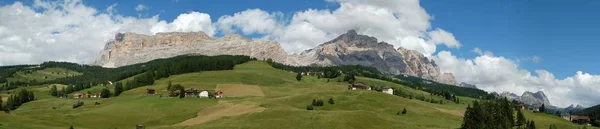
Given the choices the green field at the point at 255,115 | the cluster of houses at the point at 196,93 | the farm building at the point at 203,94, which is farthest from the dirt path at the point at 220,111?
the farm building at the point at 203,94

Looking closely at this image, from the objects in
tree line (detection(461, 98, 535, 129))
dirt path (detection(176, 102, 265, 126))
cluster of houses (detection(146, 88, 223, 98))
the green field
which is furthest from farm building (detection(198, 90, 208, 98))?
tree line (detection(461, 98, 535, 129))

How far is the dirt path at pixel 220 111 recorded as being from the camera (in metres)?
120

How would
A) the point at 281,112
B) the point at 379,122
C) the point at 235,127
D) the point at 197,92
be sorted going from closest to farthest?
1. the point at 235,127
2. the point at 379,122
3. the point at 281,112
4. the point at 197,92

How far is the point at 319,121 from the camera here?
106 meters

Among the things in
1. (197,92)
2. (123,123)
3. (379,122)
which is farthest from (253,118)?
(197,92)

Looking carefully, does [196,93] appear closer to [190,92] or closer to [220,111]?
[190,92]

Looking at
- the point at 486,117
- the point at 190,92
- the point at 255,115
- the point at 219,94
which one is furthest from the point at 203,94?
the point at 486,117

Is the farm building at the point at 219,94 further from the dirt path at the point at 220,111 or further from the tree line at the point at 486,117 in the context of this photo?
the tree line at the point at 486,117

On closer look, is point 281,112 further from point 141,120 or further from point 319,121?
point 141,120

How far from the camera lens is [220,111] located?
445ft

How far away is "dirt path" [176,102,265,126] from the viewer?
119575 millimetres

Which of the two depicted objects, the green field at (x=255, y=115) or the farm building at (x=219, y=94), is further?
the farm building at (x=219, y=94)

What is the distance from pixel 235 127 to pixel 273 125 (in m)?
7.33

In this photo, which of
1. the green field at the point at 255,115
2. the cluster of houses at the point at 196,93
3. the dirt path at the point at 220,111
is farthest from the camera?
the cluster of houses at the point at 196,93
